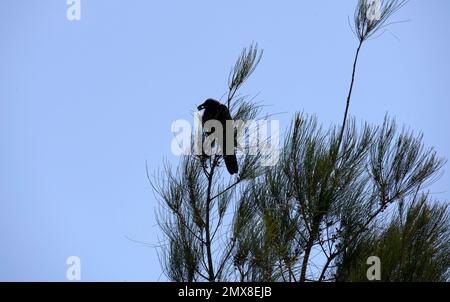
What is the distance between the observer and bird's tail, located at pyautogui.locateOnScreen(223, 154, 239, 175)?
410cm

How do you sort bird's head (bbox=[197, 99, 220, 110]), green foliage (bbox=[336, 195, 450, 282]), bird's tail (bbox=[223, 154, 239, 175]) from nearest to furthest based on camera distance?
green foliage (bbox=[336, 195, 450, 282]) < bird's tail (bbox=[223, 154, 239, 175]) < bird's head (bbox=[197, 99, 220, 110])

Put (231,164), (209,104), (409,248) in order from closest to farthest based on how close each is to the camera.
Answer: (409,248) < (231,164) < (209,104)

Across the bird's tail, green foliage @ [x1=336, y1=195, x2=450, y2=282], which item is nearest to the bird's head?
the bird's tail

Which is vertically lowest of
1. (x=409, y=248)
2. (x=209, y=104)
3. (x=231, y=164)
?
(x=409, y=248)

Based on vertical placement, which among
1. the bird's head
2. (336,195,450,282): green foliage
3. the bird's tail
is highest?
the bird's head

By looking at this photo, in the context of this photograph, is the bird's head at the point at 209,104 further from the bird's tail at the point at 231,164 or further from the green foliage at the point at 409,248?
the green foliage at the point at 409,248

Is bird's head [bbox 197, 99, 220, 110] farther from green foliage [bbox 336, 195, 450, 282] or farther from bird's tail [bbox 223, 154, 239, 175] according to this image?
green foliage [bbox 336, 195, 450, 282]

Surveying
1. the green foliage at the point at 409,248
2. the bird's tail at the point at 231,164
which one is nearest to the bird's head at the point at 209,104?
the bird's tail at the point at 231,164

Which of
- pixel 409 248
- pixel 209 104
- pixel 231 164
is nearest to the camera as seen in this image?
pixel 409 248

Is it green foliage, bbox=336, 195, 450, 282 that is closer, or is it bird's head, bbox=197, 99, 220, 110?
green foliage, bbox=336, 195, 450, 282

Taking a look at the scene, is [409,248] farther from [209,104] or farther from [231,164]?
[209,104]

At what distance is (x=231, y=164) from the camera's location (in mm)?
4121

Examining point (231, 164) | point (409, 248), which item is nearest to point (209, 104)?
point (231, 164)
